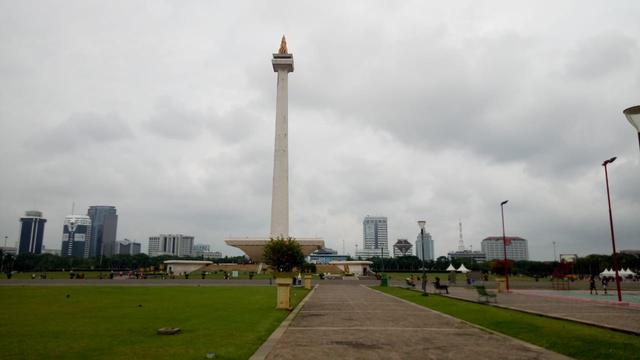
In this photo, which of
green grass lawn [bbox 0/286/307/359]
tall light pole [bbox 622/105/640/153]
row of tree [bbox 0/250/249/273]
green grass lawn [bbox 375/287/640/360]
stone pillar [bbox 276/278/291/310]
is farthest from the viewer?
row of tree [bbox 0/250/249/273]

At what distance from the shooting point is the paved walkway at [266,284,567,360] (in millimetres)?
9484

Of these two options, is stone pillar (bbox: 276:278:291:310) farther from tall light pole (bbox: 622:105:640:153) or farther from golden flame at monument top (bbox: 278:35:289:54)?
golden flame at monument top (bbox: 278:35:289:54)

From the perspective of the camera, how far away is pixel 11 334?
1141 cm

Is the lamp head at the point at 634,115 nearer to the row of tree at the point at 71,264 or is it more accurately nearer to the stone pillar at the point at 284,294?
the stone pillar at the point at 284,294

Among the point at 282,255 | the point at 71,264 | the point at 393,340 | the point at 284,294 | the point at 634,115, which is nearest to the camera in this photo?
the point at 634,115

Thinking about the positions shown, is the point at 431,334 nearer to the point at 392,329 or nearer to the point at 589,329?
the point at 392,329

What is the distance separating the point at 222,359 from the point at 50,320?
878 cm

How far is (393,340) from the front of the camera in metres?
11.3

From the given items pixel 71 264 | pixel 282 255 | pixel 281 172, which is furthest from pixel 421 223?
pixel 71 264

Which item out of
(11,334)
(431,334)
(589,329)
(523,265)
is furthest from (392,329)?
(523,265)

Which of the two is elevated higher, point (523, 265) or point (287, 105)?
point (287, 105)

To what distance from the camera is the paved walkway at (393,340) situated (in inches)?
373

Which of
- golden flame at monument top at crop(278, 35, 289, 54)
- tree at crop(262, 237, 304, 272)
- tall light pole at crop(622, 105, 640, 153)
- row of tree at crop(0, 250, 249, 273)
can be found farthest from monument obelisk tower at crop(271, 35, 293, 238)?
tall light pole at crop(622, 105, 640, 153)

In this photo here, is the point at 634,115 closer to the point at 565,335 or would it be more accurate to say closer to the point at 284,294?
the point at 565,335
